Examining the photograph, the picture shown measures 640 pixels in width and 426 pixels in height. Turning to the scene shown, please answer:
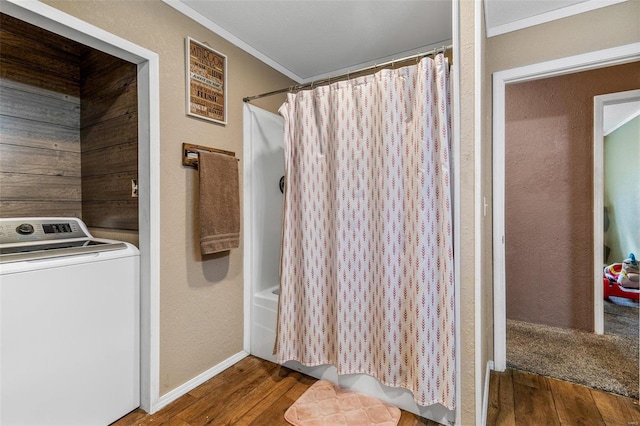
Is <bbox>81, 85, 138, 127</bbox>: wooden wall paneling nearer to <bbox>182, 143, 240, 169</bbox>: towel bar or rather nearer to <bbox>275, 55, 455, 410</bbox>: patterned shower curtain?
<bbox>182, 143, 240, 169</bbox>: towel bar

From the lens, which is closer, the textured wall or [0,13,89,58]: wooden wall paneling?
[0,13,89,58]: wooden wall paneling

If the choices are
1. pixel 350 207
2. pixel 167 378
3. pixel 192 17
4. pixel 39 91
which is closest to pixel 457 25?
pixel 350 207

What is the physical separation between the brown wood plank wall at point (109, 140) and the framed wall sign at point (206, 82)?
0.31 metres

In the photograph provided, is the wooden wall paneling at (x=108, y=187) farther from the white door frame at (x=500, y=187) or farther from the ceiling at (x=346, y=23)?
the white door frame at (x=500, y=187)

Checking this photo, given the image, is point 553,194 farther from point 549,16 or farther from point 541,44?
point 549,16

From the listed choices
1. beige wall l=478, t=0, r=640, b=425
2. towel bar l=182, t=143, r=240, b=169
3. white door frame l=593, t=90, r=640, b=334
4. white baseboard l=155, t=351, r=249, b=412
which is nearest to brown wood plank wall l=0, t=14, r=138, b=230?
towel bar l=182, t=143, r=240, b=169

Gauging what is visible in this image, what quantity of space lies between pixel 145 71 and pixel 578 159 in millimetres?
3492

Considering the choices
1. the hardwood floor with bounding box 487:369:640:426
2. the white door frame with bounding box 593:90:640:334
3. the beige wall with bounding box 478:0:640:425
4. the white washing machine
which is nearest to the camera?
the white washing machine

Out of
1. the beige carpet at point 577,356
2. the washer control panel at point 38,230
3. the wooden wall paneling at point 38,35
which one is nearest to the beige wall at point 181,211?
the washer control panel at point 38,230

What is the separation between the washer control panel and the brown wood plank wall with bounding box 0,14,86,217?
15.4 inches

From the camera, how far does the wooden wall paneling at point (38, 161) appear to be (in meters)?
1.90

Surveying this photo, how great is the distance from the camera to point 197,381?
6.34 ft

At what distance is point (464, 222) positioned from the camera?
4.41 ft

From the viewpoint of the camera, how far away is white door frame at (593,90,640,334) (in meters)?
2.63
